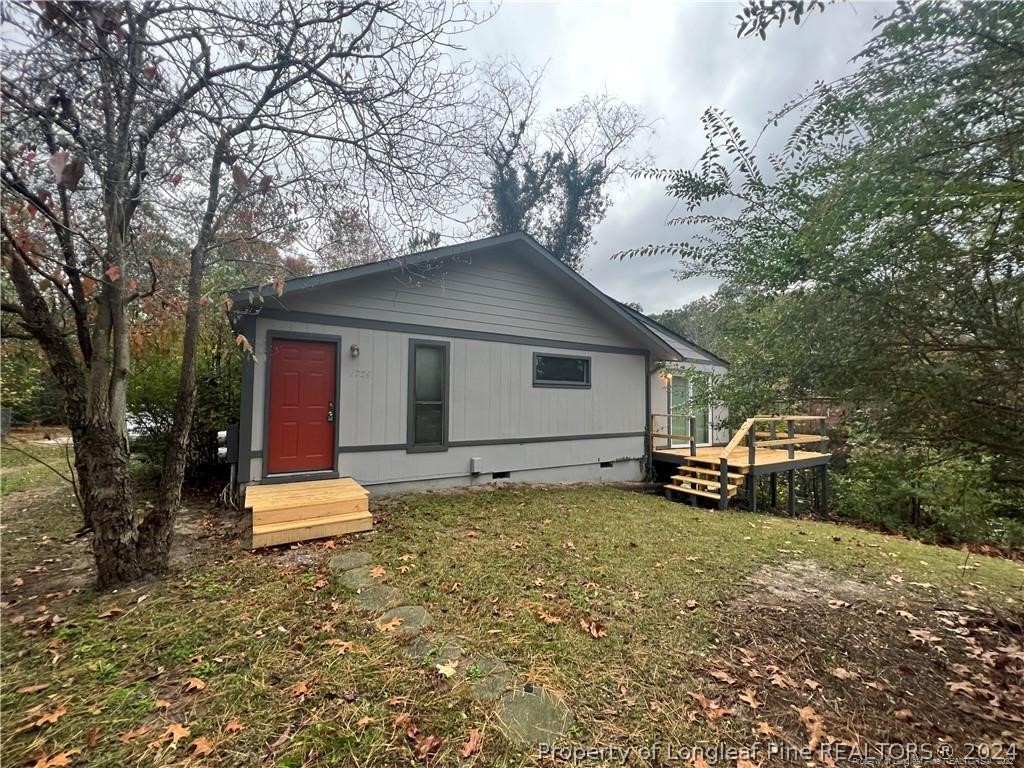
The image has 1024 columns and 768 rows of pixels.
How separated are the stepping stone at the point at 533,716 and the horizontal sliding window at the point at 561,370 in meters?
5.94

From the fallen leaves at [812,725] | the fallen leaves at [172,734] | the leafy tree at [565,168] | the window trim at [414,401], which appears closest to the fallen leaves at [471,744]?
the fallen leaves at [172,734]

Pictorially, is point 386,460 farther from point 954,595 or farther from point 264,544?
point 954,595

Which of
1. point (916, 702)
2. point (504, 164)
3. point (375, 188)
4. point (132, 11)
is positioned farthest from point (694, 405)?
point (504, 164)

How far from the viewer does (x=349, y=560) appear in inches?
149

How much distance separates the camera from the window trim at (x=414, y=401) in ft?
21.5

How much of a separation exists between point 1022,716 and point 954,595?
6.89 feet

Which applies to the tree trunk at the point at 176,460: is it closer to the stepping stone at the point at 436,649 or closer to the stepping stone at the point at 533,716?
the stepping stone at the point at 436,649

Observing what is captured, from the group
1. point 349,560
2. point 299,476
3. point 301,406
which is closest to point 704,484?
point 349,560

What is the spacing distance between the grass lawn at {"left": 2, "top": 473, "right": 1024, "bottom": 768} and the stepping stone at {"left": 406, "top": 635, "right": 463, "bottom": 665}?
0.14ft

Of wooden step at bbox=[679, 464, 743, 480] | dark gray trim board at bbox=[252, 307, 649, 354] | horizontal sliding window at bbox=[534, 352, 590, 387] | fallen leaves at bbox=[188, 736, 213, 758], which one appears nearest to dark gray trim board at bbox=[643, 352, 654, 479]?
wooden step at bbox=[679, 464, 743, 480]

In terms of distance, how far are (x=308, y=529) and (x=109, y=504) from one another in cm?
161

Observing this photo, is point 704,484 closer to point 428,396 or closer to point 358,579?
point 428,396

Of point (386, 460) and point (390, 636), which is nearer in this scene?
point (390, 636)

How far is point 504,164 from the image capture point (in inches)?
684
